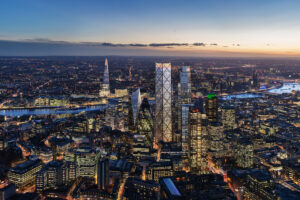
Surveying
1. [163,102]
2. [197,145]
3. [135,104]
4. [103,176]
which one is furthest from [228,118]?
[103,176]

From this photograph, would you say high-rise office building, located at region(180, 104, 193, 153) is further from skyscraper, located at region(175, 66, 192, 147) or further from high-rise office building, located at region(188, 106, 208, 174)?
high-rise office building, located at region(188, 106, 208, 174)

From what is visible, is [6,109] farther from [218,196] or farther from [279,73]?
[279,73]

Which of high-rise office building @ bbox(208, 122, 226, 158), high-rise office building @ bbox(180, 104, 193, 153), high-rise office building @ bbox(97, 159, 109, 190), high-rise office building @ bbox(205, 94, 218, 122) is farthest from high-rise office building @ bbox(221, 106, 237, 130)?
high-rise office building @ bbox(97, 159, 109, 190)

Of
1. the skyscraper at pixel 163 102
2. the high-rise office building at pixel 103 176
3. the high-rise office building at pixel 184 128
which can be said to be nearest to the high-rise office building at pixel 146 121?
the skyscraper at pixel 163 102

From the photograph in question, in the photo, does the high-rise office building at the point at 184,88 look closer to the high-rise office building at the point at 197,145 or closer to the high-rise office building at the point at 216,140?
the high-rise office building at the point at 216,140

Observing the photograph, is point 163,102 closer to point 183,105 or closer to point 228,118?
point 183,105

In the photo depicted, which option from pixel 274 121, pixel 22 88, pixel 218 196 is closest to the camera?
pixel 218 196

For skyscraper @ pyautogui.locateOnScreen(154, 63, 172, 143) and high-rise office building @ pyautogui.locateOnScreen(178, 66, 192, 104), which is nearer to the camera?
skyscraper @ pyautogui.locateOnScreen(154, 63, 172, 143)

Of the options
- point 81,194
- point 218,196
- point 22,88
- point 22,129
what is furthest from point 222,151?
point 22,88
